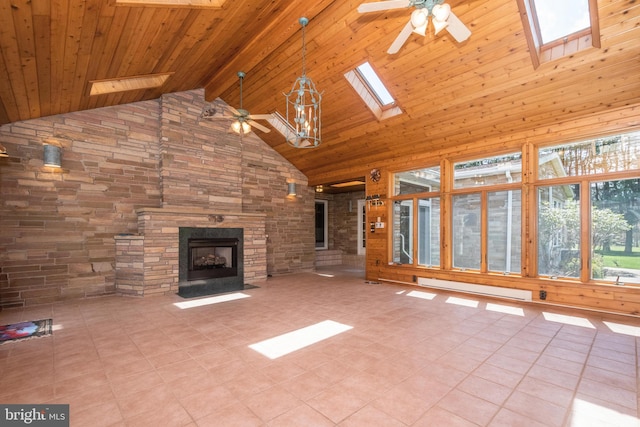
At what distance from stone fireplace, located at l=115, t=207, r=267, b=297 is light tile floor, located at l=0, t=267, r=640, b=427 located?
97cm

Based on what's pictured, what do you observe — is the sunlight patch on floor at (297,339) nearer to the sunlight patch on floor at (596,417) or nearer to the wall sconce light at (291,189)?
the sunlight patch on floor at (596,417)

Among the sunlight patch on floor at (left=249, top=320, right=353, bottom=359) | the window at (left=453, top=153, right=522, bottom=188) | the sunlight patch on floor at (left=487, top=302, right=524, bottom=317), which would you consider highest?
the window at (left=453, top=153, right=522, bottom=188)

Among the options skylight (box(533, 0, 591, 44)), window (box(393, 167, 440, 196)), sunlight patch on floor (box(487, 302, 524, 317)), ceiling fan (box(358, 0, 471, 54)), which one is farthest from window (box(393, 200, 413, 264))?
ceiling fan (box(358, 0, 471, 54))

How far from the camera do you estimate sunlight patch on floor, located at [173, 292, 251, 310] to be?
187 inches

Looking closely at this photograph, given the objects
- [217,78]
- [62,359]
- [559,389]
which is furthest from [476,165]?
[62,359]

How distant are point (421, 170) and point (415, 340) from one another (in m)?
4.19

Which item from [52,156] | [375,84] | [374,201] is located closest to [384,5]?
[375,84]

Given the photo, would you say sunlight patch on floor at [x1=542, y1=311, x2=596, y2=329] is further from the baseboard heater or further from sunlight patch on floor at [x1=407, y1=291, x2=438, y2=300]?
sunlight patch on floor at [x1=407, y1=291, x2=438, y2=300]

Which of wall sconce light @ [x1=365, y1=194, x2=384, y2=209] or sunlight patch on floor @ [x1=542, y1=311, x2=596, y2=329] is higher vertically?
wall sconce light @ [x1=365, y1=194, x2=384, y2=209]

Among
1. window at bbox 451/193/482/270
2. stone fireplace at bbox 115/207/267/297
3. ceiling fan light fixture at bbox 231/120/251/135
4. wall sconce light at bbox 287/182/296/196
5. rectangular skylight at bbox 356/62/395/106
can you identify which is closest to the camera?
ceiling fan light fixture at bbox 231/120/251/135

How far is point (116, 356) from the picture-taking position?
2.83 meters

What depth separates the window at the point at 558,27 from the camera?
132 inches

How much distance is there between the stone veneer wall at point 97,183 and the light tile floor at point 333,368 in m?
0.80

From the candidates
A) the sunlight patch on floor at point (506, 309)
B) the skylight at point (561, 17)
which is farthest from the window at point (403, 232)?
the skylight at point (561, 17)
